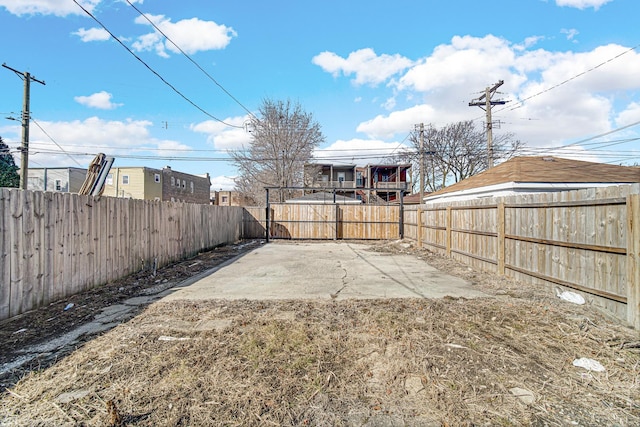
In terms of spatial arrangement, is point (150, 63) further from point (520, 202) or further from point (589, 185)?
point (589, 185)

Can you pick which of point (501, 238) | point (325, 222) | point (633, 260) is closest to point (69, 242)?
point (633, 260)

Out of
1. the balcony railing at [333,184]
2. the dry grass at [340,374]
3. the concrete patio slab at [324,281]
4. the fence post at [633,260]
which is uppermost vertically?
the balcony railing at [333,184]

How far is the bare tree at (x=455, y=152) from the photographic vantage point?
27031mm

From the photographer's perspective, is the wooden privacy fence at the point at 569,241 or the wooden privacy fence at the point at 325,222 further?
the wooden privacy fence at the point at 325,222

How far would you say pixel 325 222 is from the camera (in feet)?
49.9

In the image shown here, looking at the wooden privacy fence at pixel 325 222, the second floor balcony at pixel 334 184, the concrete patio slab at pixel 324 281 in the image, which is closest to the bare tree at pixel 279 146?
the second floor balcony at pixel 334 184

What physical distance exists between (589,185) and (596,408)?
1138 cm

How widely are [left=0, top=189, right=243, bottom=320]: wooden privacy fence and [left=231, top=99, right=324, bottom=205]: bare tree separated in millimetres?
17542

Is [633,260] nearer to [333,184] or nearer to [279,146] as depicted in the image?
[279,146]

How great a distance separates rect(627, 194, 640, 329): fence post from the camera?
3.37m

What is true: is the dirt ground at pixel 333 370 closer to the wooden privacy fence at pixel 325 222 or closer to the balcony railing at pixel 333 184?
the wooden privacy fence at pixel 325 222

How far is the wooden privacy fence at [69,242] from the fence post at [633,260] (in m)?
6.97

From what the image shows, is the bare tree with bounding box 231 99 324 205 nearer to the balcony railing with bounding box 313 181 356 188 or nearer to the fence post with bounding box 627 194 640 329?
the balcony railing with bounding box 313 181 356 188

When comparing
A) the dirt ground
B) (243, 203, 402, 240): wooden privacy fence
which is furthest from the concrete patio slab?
(243, 203, 402, 240): wooden privacy fence
